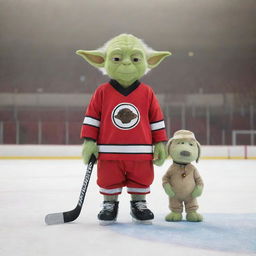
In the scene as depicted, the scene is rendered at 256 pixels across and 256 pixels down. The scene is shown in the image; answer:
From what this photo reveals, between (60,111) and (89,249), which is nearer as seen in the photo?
(89,249)

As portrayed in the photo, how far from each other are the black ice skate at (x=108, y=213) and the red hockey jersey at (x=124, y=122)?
0.19m

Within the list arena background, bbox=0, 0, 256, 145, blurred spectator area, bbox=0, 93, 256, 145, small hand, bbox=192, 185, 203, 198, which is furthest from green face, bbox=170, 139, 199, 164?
blurred spectator area, bbox=0, 93, 256, 145

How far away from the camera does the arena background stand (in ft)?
26.3

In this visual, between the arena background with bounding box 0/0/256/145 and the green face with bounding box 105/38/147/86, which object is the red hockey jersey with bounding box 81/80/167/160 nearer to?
the green face with bounding box 105/38/147/86

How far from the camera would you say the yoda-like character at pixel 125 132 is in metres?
1.53

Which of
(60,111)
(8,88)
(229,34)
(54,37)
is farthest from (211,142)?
(8,88)

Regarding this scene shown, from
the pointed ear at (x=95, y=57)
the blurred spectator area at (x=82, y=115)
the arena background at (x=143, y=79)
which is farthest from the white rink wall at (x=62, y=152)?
the pointed ear at (x=95, y=57)

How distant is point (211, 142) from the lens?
29.7ft

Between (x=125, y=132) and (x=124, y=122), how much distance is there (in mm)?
39

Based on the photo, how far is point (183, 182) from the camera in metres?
1.52

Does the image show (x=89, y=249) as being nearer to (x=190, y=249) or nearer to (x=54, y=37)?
(x=190, y=249)

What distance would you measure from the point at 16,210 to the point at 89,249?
2.52ft

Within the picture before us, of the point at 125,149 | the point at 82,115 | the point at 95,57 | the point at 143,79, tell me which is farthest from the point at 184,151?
the point at 143,79

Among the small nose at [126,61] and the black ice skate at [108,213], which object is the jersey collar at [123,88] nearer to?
the small nose at [126,61]
